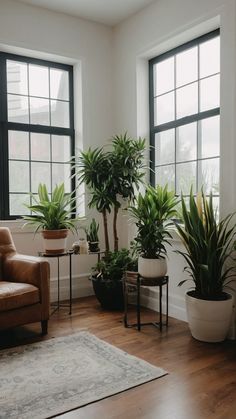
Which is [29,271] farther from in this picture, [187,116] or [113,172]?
[187,116]

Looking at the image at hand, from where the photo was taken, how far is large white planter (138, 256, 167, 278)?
3029mm

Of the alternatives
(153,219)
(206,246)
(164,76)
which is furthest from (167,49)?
(206,246)

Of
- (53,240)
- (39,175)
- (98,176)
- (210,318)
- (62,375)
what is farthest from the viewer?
(39,175)

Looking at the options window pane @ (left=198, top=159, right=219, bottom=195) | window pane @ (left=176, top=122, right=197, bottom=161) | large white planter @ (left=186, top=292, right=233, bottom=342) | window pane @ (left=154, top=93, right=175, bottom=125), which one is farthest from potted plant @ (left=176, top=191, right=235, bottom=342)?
window pane @ (left=154, top=93, right=175, bottom=125)

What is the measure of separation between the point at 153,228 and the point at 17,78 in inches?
89.5

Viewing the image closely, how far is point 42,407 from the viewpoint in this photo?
1.89 m

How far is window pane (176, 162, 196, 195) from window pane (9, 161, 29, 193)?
5.33 ft

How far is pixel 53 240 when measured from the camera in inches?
134

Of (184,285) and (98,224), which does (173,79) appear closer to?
(98,224)

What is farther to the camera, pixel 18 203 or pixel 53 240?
pixel 18 203

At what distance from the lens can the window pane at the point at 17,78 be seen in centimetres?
386

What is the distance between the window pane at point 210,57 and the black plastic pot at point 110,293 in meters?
2.15

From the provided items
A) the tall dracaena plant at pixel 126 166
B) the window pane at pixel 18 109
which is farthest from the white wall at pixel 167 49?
the window pane at pixel 18 109

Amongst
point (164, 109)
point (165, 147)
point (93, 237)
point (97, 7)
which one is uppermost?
point (97, 7)
